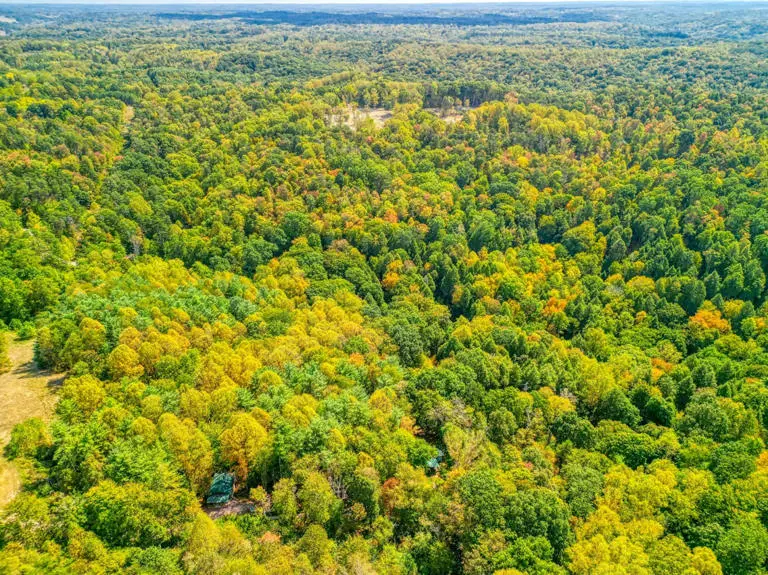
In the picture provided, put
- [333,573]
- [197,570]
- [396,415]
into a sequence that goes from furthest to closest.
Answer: [396,415]
[333,573]
[197,570]

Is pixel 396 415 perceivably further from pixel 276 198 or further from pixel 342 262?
pixel 276 198

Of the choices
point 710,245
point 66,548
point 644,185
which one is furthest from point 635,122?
point 66,548

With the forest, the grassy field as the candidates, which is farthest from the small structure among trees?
the grassy field

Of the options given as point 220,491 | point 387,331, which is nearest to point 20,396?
point 220,491

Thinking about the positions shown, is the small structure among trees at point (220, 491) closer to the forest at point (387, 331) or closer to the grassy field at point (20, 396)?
the forest at point (387, 331)

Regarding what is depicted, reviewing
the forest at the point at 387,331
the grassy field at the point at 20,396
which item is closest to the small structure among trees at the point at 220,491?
the forest at the point at 387,331

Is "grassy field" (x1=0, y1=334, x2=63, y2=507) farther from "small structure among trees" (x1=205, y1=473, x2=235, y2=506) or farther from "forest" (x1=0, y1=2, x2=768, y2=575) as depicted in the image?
"small structure among trees" (x1=205, y1=473, x2=235, y2=506)
